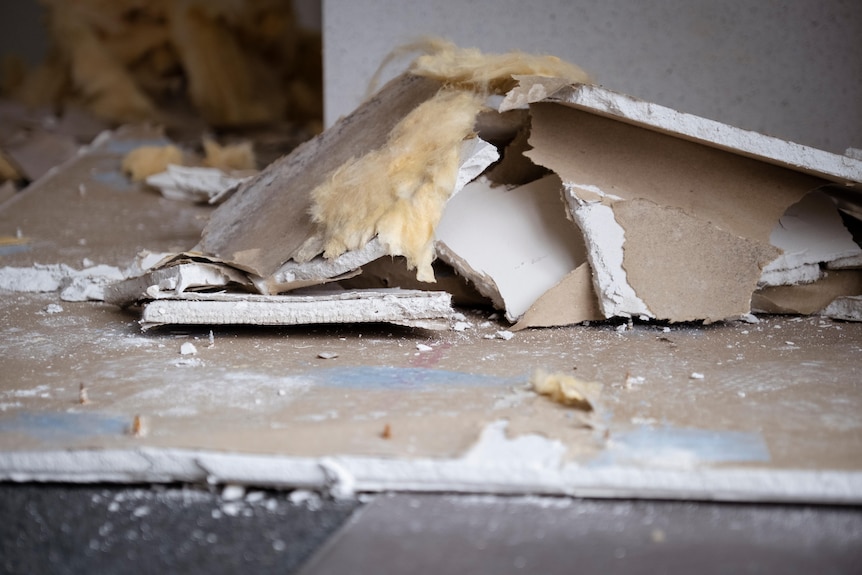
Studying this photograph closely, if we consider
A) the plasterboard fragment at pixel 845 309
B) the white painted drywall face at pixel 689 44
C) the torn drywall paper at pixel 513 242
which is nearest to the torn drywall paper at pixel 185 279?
the torn drywall paper at pixel 513 242

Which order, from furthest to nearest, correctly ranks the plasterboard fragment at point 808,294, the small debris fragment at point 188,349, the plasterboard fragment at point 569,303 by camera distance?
the plasterboard fragment at point 808,294 → the plasterboard fragment at point 569,303 → the small debris fragment at point 188,349

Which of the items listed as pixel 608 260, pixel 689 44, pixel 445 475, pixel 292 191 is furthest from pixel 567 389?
pixel 689 44

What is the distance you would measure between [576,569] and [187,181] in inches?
130

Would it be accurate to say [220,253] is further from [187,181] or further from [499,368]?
[187,181]

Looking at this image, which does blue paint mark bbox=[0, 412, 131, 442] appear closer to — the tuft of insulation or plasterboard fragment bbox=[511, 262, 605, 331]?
the tuft of insulation

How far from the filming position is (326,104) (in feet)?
14.4

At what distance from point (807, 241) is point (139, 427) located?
1.96m

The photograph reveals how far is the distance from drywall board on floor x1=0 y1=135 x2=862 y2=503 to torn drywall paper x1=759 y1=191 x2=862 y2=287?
0.46ft

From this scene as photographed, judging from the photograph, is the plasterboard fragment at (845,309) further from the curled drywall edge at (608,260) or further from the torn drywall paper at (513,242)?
the torn drywall paper at (513,242)

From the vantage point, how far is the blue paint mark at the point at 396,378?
181 cm

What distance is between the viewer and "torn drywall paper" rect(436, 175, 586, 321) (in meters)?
2.42

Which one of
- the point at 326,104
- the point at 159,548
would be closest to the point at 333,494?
the point at 159,548

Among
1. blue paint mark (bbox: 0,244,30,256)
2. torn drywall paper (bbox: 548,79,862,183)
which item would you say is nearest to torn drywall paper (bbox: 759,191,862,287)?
torn drywall paper (bbox: 548,79,862,183)

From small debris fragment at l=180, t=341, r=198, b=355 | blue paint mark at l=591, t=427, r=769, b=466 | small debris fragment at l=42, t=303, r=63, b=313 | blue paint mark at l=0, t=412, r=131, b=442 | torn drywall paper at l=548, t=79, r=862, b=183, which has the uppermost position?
torn drywall paper at l=548, t=79, r=862, b=183
